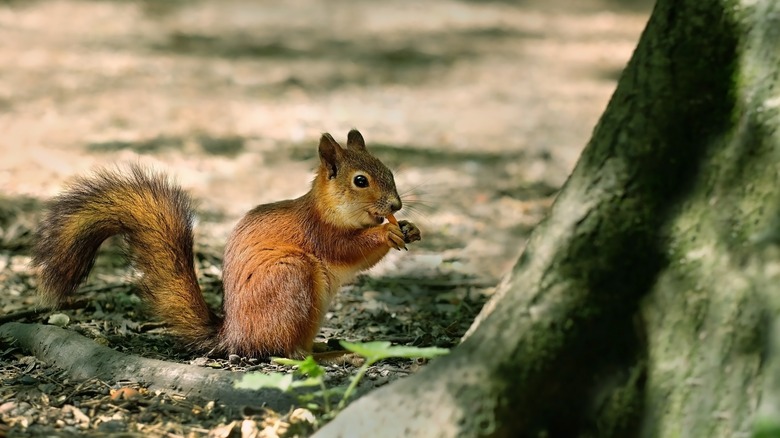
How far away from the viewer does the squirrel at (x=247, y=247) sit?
332cm

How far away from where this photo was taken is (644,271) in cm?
240

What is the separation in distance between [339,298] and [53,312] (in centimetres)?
121

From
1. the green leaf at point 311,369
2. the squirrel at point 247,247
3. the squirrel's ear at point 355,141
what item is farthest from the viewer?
the squirrel's ear at point 355,141

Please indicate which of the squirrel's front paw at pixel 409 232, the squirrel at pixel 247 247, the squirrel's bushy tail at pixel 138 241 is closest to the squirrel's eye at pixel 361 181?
the squirrel at pixel 247 247

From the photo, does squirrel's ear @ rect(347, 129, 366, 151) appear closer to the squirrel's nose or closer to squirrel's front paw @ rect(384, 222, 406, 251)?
the squirrel's nose

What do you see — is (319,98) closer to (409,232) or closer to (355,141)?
(355,141)

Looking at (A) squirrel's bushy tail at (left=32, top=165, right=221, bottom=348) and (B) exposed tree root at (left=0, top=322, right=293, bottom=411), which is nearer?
(B) exposed tree root at (left=0, top=322, right=293, bottom=411)

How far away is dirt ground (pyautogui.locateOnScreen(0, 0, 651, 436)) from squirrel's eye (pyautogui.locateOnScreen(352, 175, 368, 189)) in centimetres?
28

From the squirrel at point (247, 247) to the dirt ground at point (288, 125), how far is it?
151mm

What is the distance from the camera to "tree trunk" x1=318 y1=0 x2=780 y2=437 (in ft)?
7.60

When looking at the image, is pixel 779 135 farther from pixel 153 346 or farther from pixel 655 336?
pixel 153 346

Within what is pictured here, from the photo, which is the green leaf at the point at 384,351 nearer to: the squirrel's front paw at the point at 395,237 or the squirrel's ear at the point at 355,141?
the squirrel's front paw at the point at 395,237

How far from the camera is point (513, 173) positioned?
7074mm

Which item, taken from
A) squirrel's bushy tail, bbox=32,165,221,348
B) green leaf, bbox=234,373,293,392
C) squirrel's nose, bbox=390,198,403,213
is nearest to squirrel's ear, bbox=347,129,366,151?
squirrel's nose, bbox=390,198,403,213
